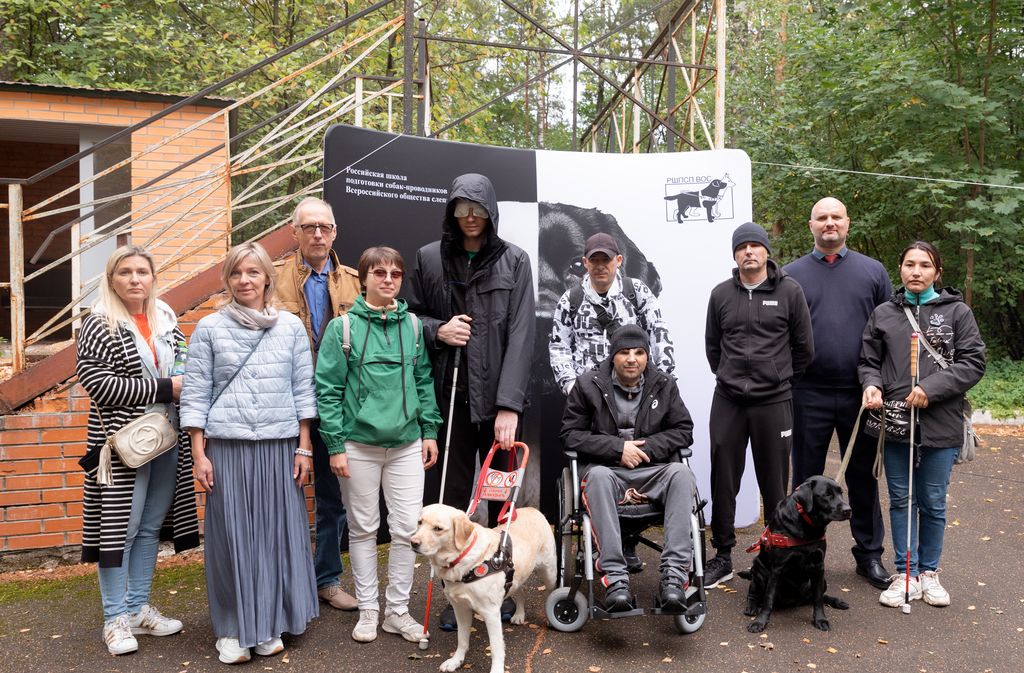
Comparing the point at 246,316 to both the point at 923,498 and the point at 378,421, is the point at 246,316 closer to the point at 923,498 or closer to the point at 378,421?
the point at 378,421

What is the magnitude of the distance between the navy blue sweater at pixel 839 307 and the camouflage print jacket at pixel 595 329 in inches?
32.1

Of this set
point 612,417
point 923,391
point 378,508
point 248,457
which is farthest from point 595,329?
point 248,457

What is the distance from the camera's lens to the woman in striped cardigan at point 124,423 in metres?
3.11

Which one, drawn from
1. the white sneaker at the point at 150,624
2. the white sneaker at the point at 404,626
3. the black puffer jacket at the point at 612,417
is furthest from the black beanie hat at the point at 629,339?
the white sneaker at the point at 150,624

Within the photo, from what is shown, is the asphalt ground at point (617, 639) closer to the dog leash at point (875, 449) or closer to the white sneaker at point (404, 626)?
the white sneaker at point (404, 626)

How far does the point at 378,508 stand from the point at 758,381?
78.6 inches

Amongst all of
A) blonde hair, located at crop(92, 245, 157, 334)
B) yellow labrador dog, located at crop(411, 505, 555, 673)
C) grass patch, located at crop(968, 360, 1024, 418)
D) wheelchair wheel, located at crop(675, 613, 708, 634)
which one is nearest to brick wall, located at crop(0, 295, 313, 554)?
blonde hair, located at crop(92, 245, 157, 334)

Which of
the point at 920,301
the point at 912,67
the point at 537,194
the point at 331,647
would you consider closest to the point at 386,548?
the point at 331,647

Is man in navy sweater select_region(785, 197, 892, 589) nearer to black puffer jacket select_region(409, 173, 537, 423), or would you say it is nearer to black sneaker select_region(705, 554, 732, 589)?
black sneaker select_region(705, 554, 732, 589)

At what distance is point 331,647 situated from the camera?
3.34 metres

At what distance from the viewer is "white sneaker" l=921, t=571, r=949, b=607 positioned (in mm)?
3768

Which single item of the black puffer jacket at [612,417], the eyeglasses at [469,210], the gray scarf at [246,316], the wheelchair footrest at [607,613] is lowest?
the wheelchair footrest at [607,613]

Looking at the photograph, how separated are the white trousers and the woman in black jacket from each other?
2313 mm

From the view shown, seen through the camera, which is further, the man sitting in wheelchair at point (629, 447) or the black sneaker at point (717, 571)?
the black sneaker at point (717, 571)
